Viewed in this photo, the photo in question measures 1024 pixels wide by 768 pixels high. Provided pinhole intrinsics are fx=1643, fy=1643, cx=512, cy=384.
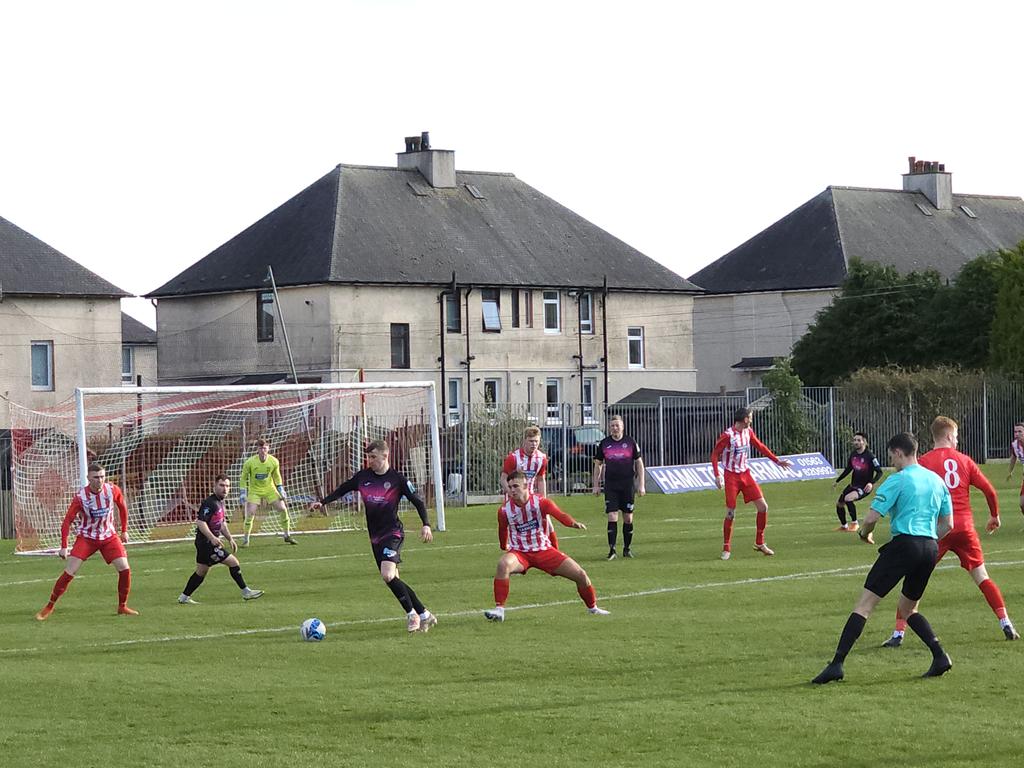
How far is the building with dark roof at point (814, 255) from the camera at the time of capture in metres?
75.5

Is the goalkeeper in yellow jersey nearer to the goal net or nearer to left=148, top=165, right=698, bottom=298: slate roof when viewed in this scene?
the goal net

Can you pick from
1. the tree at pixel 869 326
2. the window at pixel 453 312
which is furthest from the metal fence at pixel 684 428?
the window at pixel 453 312

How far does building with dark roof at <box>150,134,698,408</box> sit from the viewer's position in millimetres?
63438

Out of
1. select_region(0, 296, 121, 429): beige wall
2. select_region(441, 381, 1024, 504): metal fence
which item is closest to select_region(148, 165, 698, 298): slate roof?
select_region(0, 296, 121, 429): beige wall

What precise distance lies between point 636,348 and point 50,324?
961 inches

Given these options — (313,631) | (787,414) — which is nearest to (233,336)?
(787,414)

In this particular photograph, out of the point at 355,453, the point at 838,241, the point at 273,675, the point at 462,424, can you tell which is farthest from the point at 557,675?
the point at 838,241

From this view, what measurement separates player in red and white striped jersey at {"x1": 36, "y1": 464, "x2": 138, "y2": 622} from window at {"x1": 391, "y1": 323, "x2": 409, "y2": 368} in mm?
44849

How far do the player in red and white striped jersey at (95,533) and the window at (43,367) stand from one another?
43.3 meters

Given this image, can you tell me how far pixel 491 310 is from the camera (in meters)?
66.0

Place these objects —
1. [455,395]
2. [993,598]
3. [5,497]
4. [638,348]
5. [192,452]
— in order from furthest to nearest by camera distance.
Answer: [638,348]
[455,395]
[192,452]
[5,497]
[993,598]

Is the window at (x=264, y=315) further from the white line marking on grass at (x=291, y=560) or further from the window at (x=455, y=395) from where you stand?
the white line marking on grass at (x=291, y=560)

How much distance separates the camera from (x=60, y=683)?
530 inches

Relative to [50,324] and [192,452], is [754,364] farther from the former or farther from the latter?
[192,452]
